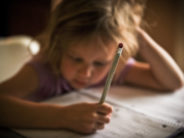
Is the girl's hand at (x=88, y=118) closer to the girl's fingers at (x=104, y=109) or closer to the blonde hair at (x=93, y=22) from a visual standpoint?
the girl's fingers at (x=104, y=109)

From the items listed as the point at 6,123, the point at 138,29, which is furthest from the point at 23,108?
the point at 138,29

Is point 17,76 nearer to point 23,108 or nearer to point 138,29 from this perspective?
point 23,108

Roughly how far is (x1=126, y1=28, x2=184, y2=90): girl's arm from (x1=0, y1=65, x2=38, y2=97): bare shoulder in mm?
228

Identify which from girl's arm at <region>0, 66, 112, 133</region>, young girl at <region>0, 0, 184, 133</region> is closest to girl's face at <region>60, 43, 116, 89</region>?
young girl at <region>0, 0, 184, 133</region>

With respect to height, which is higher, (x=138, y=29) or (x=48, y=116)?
(x=138, y=29)

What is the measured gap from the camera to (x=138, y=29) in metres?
0.63

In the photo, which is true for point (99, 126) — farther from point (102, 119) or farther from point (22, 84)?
point (22, 84)

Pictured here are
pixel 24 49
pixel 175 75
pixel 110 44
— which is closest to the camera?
pixel 110 44

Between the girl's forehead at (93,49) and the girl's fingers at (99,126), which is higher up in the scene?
the girl's forehead at (93,49)

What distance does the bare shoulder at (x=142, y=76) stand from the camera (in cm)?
68

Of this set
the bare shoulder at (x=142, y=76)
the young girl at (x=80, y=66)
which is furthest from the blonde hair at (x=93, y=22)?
the bare shoulder at (x=142, y=76)

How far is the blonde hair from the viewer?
54 centimetres

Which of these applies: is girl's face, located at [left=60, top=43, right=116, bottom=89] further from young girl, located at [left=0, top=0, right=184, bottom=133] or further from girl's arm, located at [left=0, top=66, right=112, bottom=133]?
girl's arm, located at [left=0, top=66, right=112, bottom=133]

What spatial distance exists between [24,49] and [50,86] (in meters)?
0.27
